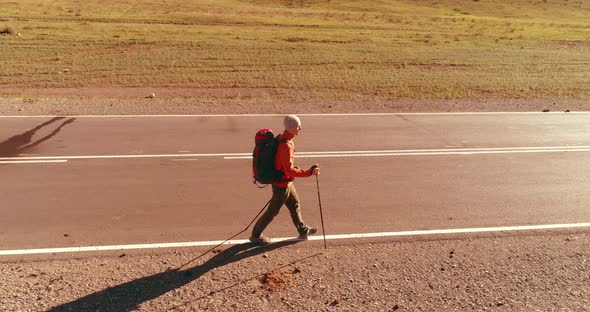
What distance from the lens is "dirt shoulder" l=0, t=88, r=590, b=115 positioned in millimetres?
13234

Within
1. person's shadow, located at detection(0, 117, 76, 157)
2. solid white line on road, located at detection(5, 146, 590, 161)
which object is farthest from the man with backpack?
person's shadow, located at detection(0, 117, 76, 157)

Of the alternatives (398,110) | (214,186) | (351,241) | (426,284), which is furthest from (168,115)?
(426,284)

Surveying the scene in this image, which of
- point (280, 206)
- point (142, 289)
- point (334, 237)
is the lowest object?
point (334, 237)

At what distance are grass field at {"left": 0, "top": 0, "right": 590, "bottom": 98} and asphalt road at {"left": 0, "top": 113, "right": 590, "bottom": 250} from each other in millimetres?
5539

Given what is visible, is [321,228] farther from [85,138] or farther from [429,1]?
[429,1]

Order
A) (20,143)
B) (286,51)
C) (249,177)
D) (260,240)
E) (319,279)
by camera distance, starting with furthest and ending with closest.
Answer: (286,51)
(20,143)
(249,177)
(260,240)
(319,279)

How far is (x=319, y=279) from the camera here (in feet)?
18.7

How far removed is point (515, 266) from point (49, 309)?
17.5ft

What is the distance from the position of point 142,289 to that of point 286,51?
2028 cm

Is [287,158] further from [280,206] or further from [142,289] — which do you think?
[142,289]

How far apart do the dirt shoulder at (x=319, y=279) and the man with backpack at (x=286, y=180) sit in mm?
231

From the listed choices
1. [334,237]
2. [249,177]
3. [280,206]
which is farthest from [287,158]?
[249,177]

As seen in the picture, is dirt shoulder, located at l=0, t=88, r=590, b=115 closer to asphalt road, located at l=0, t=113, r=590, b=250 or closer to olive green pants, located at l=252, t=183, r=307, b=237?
asphalt road, located at l=0, t=113, r=590, b=250

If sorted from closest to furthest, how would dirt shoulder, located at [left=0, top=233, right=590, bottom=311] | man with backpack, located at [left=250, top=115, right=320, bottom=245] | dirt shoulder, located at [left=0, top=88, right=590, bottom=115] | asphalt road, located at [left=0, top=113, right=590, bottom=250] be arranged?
dirt shoulder, located at [left=0, top=233, right=590, bottom=311], man with backpack, located at [left=250, top=115, right=320, bottom=245], asphalt road, located at [left=0, top=113, right=590, bottom=250], dirt shoulder, located at [left=0, top=88, right=590, bottom=115]
